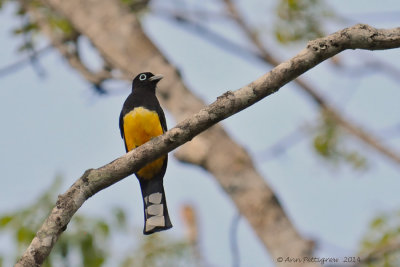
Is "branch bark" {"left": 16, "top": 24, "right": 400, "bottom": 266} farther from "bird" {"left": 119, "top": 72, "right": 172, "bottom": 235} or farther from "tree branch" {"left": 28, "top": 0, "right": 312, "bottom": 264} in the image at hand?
"tree branch" {"left": 28, "top": 0, "right": 312, "bottom": 264}

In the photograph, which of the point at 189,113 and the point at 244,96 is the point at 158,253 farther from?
the point at 244,96

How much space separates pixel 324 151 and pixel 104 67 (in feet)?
10.6

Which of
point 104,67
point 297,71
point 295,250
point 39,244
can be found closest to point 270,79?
point 297,71

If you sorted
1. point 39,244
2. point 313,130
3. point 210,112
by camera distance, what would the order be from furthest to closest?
1. point 313,130
2. point 210,112
3. point 39,244

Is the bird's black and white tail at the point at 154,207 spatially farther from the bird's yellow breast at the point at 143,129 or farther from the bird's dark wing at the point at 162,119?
the bird's dark wing at the point at 162,119

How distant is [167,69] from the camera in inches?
304

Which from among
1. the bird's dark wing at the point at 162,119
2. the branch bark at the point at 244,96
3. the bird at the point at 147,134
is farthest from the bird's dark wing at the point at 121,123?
the branch bark at the point at 244,96

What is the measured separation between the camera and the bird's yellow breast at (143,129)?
566 cm

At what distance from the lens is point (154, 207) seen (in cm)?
531

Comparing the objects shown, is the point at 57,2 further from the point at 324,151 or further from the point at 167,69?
the point at 324,151

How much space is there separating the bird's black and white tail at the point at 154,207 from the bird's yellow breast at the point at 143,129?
3.4 inches

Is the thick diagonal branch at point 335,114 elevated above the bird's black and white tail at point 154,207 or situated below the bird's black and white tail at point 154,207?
above

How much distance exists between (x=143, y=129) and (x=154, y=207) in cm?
73

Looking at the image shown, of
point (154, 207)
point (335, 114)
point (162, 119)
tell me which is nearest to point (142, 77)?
point (162, 119)
